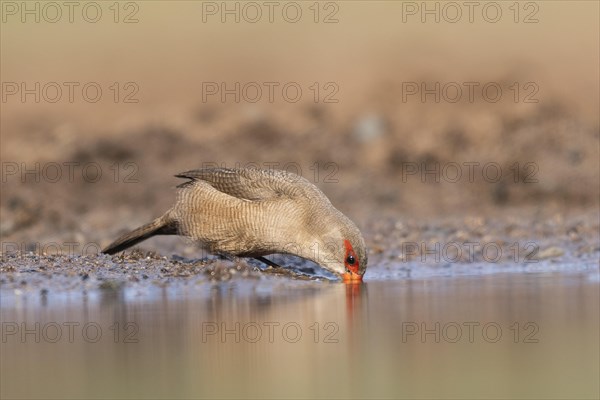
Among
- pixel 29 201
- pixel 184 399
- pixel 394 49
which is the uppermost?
pixel 394 49

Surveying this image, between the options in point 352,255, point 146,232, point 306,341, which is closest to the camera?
point 306,341

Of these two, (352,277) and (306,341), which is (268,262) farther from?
(306,341)

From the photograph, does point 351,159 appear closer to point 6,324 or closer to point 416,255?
point 416,255

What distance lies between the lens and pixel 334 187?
1830 cm

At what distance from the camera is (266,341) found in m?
8.70

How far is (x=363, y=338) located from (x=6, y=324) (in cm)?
273

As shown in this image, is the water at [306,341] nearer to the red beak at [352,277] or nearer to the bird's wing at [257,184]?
the red beak at [352,277]

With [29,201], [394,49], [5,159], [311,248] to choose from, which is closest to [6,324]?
[311,248]

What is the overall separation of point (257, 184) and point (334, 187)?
620 cm

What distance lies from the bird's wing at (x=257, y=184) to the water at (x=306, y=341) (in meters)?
0.96

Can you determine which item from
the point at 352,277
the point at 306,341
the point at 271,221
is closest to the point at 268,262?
the point at 271,221

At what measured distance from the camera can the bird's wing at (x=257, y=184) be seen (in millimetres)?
12125

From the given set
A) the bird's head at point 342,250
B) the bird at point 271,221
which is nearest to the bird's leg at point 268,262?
the bird at point 271,221

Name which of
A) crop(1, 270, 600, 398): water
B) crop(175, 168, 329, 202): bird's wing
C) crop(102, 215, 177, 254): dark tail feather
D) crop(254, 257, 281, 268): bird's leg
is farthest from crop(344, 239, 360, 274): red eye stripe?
crop(102, 215, 177, 254): dark tail feather
